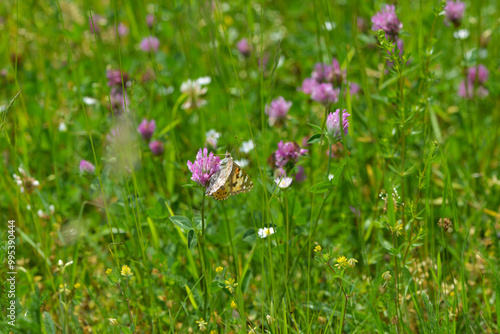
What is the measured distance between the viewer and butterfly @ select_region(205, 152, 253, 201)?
4.21ft

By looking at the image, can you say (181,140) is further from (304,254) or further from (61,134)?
(304,254)

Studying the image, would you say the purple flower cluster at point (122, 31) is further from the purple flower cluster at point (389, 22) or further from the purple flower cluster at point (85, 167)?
the purple flower cluster at point (389, 22)

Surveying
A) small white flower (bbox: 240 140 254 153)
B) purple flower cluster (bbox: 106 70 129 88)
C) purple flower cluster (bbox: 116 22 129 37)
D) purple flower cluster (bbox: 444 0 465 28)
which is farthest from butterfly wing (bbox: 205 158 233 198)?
purple flower cluster (bbox: 116 22 129 37)

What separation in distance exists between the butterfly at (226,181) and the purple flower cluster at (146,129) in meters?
0.79

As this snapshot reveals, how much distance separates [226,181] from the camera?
1.29 meters

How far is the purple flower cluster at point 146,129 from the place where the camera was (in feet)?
6.67

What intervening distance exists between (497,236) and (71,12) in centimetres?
297

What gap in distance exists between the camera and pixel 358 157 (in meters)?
2.24

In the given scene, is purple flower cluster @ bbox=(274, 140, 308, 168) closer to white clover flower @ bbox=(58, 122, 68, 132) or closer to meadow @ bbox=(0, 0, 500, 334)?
meadow @ bbox=(0, 0, 500, 334)

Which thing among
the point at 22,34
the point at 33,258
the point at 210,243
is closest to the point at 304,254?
the point at 210,243

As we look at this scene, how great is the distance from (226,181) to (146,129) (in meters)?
0.86

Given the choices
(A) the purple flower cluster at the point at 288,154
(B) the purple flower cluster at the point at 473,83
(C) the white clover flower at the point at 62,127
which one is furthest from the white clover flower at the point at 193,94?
(B) the purple flower cluster at the point at 473,83

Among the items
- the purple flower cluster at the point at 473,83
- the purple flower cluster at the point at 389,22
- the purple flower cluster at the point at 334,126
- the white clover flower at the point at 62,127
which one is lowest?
the purple flower cluster at the point at 473,83

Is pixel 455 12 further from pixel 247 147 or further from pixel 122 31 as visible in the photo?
pixel 122 31
